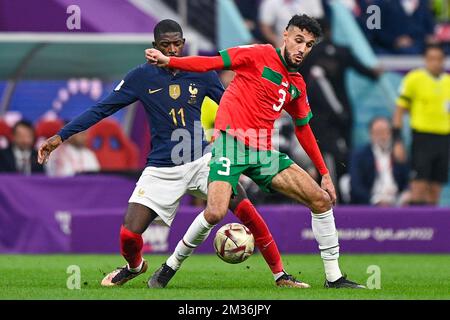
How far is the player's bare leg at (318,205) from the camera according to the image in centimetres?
968

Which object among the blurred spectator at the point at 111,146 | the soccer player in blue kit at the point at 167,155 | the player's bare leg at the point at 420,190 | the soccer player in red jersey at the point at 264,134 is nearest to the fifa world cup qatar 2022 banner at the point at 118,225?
the player's bare leg at the point at 420,190

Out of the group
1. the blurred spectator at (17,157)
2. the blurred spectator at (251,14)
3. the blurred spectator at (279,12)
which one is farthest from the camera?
the blurred spectator at (251,14)

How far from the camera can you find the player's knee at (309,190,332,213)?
9703 millimetres

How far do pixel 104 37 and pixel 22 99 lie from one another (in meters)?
3.84

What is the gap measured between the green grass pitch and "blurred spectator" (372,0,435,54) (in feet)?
19.1

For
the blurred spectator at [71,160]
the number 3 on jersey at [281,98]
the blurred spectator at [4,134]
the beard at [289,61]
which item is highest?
the beard at [289,61]

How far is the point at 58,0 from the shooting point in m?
17.7

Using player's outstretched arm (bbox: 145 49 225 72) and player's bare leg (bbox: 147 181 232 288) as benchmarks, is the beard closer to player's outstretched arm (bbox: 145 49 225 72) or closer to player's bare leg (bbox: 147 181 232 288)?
player's outstretched arm (bbox: 145 49 225 72)

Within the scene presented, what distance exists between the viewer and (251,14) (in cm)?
1958

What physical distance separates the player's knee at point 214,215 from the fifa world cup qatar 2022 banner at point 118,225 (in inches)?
207

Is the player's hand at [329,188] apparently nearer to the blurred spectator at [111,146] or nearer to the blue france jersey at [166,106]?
the blue france jersey at [166,106]

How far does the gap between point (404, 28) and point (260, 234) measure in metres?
10.2

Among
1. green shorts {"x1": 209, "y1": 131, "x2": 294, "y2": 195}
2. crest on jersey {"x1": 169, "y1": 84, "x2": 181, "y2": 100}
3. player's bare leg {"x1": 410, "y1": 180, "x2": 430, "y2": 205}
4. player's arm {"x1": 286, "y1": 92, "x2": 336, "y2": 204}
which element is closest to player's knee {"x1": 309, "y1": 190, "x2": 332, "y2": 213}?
player's arm {"x1": 286, "y1": 92, "x2": 336, "y2": 204}

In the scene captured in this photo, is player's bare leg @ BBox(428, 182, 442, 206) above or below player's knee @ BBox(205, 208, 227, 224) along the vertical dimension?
below
